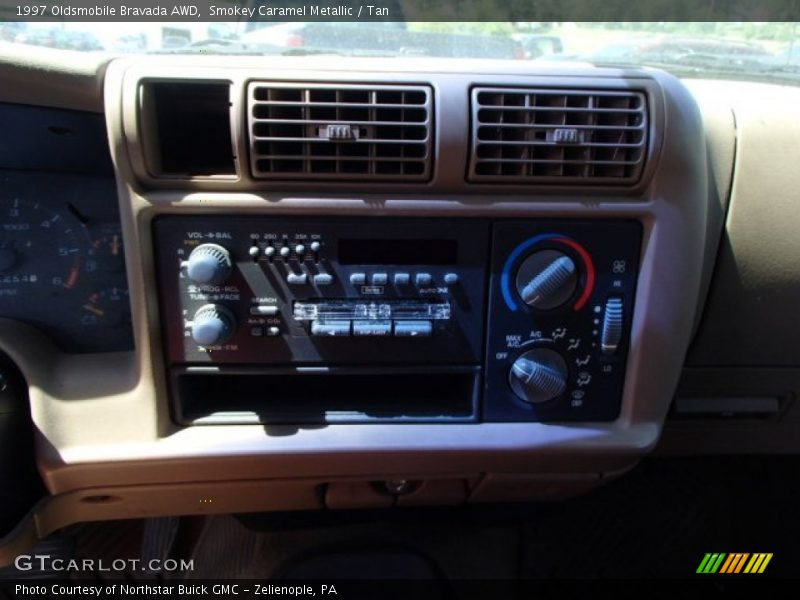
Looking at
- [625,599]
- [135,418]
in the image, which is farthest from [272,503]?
[625,599]

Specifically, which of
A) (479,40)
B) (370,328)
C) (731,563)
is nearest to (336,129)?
(370,328)

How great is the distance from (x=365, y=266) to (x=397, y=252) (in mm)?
58

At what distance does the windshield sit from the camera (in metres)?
1.20

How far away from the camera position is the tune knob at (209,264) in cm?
104

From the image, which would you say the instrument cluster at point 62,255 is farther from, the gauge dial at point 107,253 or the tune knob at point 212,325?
the tune knob at point 212,325

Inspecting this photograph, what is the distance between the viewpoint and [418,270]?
1.11 m

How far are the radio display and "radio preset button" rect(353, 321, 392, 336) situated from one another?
0.10 m

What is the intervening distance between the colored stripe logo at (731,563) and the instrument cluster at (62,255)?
1626 millimetres

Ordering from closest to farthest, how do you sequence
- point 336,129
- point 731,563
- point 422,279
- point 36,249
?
point 336,129 → point 422,279 → point 36,249 → point 731,563

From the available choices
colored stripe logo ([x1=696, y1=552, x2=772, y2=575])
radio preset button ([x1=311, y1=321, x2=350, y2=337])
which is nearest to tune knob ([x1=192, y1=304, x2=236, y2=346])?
radio preset button ([x1=311, y1=321, x2=350, y2=337])

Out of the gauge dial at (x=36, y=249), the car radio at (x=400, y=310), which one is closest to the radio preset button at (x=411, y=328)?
the car radio at (x=400, y=310)

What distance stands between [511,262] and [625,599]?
1180 millimetres

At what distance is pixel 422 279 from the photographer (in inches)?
43.6

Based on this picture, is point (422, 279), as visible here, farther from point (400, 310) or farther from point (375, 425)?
point (375, 425)
